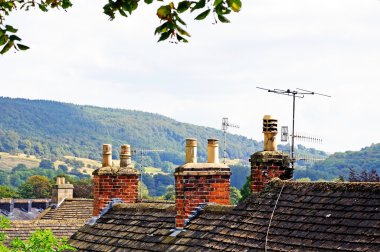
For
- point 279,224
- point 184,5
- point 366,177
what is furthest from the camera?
point 366,177

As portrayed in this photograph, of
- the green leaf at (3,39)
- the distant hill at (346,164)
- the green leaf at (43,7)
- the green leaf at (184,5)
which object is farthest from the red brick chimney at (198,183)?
the distant hill at (346,164)

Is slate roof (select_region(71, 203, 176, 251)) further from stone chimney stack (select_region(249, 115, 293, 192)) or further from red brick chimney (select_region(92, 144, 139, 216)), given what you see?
stone chimney stack (select_region(249, 115, 293, 192))

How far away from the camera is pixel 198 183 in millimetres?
20297

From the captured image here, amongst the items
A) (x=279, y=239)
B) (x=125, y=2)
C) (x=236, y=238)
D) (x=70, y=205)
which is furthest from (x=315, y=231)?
(x=70, y=205)

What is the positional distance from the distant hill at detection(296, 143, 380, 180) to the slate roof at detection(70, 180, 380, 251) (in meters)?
123

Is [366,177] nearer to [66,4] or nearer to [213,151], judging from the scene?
[213,151]

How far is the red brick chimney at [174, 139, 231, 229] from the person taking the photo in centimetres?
2014

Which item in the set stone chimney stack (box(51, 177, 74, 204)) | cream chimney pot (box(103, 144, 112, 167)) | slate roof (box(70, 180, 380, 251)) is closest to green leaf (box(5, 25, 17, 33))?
slate roof (box(70, 180, 380, 251))

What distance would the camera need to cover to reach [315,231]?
16000 mm

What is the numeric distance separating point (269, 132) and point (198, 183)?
1.88 meters

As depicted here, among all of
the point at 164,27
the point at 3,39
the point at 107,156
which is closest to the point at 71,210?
the point at 107,156

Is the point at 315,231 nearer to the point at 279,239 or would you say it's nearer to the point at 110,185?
the point at 279,239

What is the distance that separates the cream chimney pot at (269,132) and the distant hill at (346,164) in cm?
12376

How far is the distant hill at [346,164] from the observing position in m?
147
